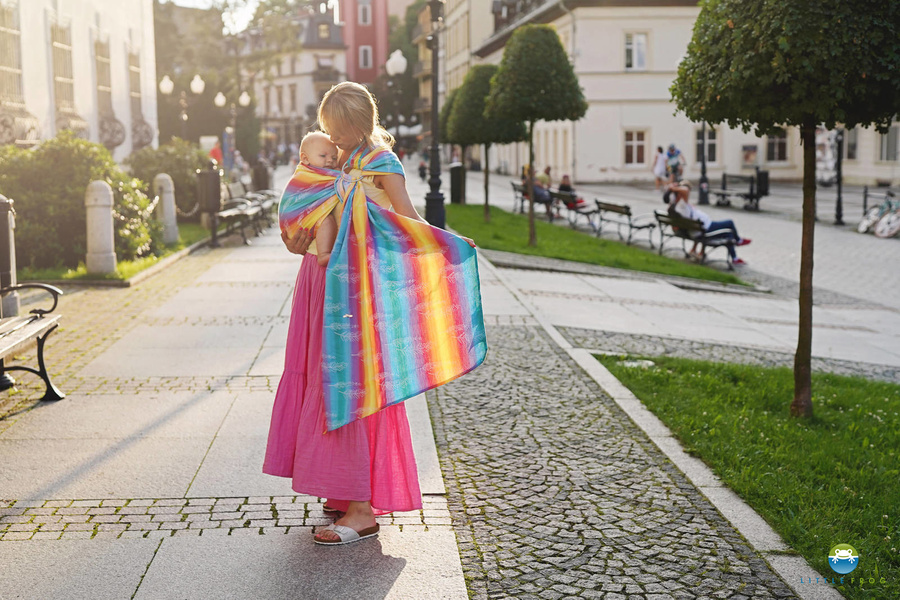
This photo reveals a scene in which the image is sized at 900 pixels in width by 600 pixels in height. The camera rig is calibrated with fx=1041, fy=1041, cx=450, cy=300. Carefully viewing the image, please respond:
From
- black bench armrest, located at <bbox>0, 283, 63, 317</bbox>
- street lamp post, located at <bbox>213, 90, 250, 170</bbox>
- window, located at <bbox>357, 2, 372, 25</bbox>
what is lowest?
black bench armrest, located at <bbox>0, 283, 63, 317</bbox>

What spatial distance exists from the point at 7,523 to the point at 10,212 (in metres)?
3.75

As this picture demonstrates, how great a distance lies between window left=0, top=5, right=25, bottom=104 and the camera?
47.3 feet

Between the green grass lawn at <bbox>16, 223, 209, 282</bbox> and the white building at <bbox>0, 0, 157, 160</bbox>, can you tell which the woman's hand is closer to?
the green grass lawn at <bbox>16, 223, 209, 282</bbox>

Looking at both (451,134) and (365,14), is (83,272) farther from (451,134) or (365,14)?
(365,14)

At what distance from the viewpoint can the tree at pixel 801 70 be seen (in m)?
5.82

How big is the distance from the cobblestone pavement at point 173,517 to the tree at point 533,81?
13078 millimetres

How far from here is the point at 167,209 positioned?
16.0 meters

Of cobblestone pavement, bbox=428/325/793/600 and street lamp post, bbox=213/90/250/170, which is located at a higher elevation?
street lamp post, bbox=213/90/250/170

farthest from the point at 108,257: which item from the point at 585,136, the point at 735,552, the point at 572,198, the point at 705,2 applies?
the point at 585,136

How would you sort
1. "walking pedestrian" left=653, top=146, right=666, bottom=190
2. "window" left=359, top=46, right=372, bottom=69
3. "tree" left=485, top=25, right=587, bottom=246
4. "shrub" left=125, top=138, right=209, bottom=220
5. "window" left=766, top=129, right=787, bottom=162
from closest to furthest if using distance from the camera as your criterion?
"tree" left=485, top=25, right=587, bottom=246 < "shrub" left=125, top=138, right=209, bottom=220 < "walking pedestrian" left=653, top=146, right=666, bottom=190 < "window" left=766, top=129, right=787, bottom=162 < "window" left=359, top=46, right=372, bottom=69

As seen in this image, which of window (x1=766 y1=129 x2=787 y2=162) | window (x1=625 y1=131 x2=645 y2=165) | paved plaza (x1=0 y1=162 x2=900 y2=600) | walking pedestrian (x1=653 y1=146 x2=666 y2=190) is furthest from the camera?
window (x1=766 y1=129 x2=787 y2=162)

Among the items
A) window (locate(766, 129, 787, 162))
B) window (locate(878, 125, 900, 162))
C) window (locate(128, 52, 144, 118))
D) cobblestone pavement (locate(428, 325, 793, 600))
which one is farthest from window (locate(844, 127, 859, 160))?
cobblestone pavement (locate(428, 325, 793, 600))

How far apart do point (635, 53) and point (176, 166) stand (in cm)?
2885

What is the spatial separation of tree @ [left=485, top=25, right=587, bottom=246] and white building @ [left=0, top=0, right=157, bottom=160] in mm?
7191
